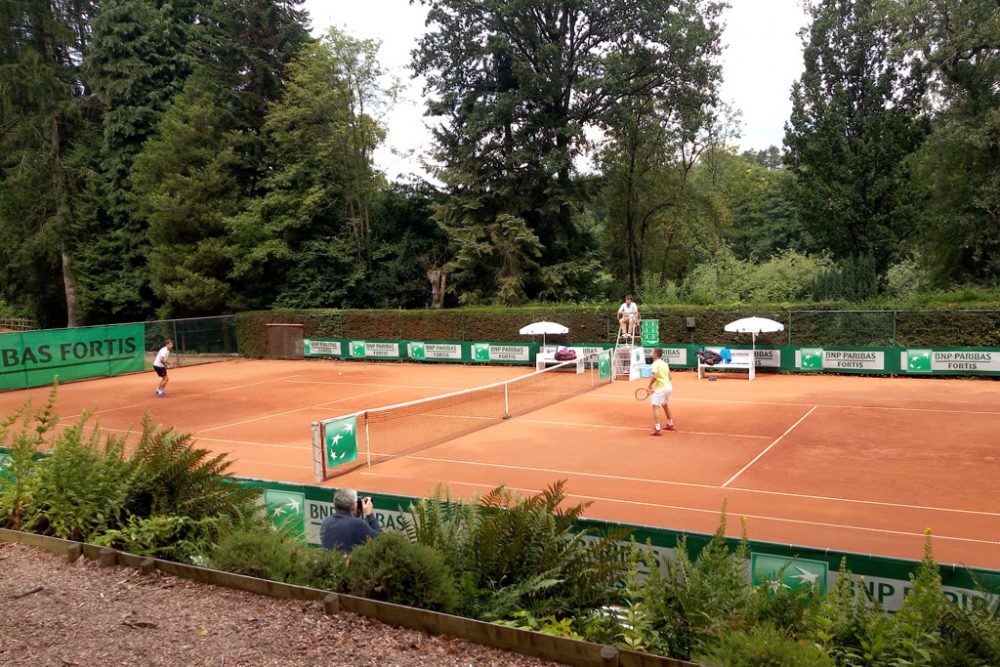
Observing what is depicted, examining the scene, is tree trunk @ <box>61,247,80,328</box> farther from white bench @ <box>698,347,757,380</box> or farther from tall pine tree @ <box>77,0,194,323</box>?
white bench @ <box>698,347,757,380</box>

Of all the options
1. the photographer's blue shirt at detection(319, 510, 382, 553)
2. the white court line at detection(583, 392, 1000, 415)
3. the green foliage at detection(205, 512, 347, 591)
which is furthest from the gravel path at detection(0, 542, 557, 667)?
the white court line at detection(583, 392, 1000, 415)

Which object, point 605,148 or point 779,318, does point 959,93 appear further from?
point 605,148

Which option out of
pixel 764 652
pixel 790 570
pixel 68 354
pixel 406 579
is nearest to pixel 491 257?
pixel 68 354

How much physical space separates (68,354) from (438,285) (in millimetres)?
21779

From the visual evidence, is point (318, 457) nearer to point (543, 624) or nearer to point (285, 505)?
point (285, 505)

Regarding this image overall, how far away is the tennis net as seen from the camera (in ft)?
48.0

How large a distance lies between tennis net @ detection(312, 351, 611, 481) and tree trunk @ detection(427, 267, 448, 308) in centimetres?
1846

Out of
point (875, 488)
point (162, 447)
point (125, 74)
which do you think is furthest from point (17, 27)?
point (875, 488)

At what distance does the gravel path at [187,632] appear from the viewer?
4.65m

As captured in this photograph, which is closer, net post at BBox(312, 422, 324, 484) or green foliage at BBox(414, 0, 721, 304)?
net post at BBox(312, 422, 324, 484)

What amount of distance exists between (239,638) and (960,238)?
133 ft

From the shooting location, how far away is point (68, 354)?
32.3 meters

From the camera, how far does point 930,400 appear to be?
2209 cm

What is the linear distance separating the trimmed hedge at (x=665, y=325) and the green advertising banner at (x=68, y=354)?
7527mm
